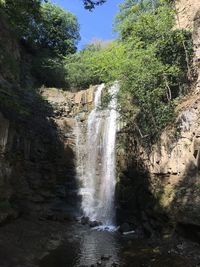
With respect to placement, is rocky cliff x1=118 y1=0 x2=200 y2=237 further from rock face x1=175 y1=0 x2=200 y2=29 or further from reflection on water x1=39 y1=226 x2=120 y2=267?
rock face x1=175 y1=0 x2=200 y2=29

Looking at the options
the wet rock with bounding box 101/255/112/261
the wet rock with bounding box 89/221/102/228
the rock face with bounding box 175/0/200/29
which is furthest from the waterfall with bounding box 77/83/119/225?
the wet rock with bounding box 101/255/112/261

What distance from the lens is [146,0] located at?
27.3m

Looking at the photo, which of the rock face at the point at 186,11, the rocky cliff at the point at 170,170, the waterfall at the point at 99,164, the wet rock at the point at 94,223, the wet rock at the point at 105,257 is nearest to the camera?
the wet rock at the point at 105,257

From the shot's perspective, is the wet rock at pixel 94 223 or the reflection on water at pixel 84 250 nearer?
the reflection on water at pixel 84 250

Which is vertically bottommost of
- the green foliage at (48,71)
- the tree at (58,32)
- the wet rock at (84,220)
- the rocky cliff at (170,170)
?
the wet rock at (84,220)

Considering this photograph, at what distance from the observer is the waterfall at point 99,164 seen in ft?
68.4

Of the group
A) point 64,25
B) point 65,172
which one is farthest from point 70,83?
point 65,172

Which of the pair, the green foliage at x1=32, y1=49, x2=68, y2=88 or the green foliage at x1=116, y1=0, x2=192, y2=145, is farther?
the green foliage at x1=32, y1=49, x2=68, y2=88

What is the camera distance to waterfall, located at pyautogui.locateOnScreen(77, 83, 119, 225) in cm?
2086

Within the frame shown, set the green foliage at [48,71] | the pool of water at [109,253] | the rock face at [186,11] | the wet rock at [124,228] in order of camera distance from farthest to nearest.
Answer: the green foliage at [48,71]
the rock face at [186,11]
the wet rock at [124,228]
the pool of water at [109,253]

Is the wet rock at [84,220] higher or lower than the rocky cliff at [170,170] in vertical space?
lower

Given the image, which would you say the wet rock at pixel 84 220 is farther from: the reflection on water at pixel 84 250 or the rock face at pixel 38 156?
the rock face at pixel 38 156

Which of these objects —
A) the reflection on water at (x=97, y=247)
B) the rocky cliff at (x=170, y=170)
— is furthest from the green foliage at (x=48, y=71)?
the reflection on water at (x=97, y=247)

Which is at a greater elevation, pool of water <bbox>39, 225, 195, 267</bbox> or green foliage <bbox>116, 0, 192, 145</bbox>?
green foliage <bbox>116, 0, 192, 145</bbox>
